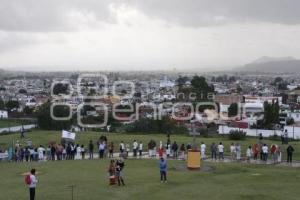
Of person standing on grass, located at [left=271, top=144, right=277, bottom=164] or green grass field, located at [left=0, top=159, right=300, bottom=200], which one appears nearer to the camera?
green grass field, located at [left=0, top=159, right=300, bottom=200]

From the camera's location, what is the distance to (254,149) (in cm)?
3334

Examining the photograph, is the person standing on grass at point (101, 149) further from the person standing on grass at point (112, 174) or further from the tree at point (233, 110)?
the tree at point (233, 110)

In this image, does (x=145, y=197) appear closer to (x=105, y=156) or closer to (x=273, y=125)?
(x=105, y=156)

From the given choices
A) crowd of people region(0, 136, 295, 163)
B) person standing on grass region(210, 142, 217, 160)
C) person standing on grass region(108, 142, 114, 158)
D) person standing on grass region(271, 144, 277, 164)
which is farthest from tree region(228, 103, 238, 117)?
person standing on grass region(271, 144, 277, 164)

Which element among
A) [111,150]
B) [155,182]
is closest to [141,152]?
[111,150]

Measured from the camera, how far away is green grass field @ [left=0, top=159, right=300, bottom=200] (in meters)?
21.7

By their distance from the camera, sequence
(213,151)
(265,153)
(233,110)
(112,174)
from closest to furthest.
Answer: (112,174) → (265,153) → (213,151) → (233,110)

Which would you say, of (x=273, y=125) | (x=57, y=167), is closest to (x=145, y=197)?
(x=57, y=167)

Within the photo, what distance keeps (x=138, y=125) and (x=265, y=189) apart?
135 feet

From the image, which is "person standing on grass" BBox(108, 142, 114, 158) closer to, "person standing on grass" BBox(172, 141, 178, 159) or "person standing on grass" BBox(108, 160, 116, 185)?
"person standing on grass" BBox(172, 141, 178, 159)

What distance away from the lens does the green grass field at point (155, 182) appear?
21734 millimetres

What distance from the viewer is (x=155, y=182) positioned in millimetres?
24453

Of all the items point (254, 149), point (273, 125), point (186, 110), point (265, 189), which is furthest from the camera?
point (186, 110)

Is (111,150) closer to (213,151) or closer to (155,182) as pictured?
(213,151)
